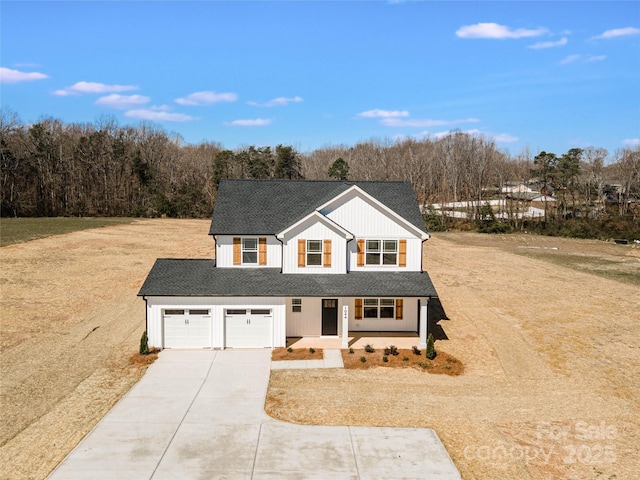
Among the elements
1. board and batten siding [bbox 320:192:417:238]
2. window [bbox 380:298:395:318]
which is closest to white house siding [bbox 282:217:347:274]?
board and batten siding [bbox 320:192:417:238]

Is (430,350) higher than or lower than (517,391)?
higher

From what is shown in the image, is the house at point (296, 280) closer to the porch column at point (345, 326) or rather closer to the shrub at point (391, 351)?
the porch column at point (345, 326)

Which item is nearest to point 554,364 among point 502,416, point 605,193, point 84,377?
point 502,416

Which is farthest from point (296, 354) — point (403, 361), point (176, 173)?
point (176, 173)

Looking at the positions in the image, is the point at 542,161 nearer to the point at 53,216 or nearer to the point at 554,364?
the point at 554,364

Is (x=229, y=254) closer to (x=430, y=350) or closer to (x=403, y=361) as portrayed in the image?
(x=403, y=361)

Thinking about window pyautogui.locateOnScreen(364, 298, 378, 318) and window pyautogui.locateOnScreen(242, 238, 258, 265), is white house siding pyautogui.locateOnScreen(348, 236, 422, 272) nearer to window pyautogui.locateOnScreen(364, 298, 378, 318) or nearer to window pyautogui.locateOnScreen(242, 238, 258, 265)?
window pyautogui.locateOnScreen(364, 298, 378, 318)

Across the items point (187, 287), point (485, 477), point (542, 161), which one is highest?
point (542, 161)

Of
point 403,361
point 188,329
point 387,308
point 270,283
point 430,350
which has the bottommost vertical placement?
point 403,361
